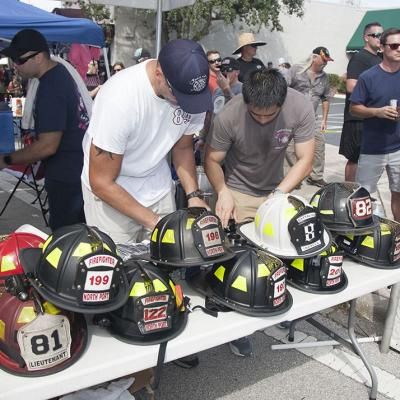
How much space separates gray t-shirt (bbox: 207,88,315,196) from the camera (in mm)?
2805

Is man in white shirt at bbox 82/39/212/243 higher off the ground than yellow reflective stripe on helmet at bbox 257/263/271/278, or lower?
higher

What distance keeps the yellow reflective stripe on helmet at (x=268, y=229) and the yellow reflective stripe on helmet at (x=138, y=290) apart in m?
0.74

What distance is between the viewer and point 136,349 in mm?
1649

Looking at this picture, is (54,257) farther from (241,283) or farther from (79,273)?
(241,283)

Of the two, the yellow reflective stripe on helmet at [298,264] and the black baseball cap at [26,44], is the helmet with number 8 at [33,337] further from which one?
the black baseball cap at [26,44]

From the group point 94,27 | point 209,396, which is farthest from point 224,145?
point 94,27

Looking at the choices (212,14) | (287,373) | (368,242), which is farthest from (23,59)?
(212,14)

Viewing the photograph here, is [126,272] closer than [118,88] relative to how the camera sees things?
Yes

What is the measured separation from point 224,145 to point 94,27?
484 cm

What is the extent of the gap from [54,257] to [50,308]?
17 centimetres

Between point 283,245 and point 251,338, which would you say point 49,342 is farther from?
point 251,338

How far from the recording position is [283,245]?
2137 millimetres

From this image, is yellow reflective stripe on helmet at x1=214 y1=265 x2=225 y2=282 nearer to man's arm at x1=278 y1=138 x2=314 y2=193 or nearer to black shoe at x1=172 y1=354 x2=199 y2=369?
man's arm at x1=278 y1=138 x2=314 y2=193

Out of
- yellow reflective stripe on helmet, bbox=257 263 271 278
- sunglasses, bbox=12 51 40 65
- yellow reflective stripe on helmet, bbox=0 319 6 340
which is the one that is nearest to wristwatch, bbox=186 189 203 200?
yellow reflective stripe on helmet, bbox=257 263 271 278
